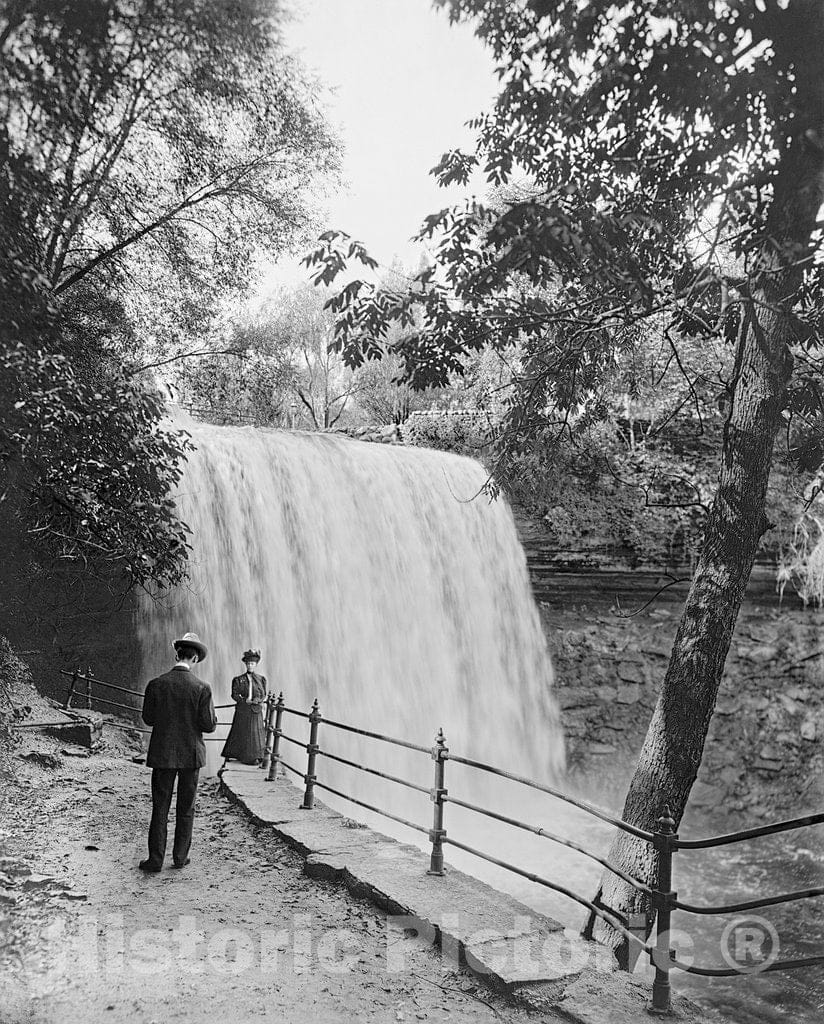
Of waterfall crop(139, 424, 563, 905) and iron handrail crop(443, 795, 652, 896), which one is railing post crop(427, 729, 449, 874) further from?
waterfall crop(139, 424, 563, 905)

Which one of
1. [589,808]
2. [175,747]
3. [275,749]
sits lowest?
[275,749]

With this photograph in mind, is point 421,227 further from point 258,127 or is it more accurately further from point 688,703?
point 688,703

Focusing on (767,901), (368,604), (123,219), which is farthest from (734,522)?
(368,604)

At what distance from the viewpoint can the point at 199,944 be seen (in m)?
3.31

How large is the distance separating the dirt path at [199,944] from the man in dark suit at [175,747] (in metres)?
0.17

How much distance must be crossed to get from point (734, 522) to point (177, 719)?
3.71 metres

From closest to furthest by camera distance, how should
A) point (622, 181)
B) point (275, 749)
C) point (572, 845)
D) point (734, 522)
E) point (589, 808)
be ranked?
point (589, 808)
point (572, 845)
point (734, 522)
point (622, 181)
point (275, 749)

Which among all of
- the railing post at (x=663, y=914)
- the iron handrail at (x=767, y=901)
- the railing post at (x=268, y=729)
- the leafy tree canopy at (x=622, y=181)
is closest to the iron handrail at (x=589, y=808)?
the railing post at (x=663, y=914)

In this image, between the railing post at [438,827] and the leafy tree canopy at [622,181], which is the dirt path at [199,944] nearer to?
the railing post at [438,827]

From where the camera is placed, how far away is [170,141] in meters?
4.47

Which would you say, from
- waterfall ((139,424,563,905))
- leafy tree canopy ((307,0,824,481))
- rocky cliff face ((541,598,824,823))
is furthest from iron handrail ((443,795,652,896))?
rocky cliff face ((541,598,824,823))

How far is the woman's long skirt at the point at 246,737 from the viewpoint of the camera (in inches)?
286

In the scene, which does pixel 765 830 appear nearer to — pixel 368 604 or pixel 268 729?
pixel 268 729

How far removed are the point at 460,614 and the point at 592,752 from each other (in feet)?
11.6
